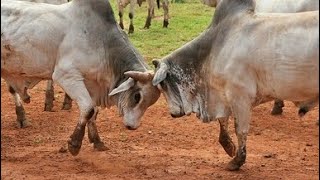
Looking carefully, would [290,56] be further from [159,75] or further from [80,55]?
[80,55]

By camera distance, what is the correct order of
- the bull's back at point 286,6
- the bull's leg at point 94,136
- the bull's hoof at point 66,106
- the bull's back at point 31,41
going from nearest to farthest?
the bull's back at point 31,41 → the bull's leg at point 94,136 → the bull's back at point 286,6 → the bull's hoof at point 66,106

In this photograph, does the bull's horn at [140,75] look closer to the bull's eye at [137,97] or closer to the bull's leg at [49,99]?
the bull's eye at [137,97]

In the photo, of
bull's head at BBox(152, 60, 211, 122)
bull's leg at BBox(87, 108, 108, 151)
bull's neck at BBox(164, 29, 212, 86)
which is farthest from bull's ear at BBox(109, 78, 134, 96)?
bull's leg at BBox(87, 108, 108, 151)

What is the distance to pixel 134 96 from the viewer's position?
201 inches

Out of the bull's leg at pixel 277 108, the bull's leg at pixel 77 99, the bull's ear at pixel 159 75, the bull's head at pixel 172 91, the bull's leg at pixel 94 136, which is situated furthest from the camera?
the bull's leg at pixel 277 108

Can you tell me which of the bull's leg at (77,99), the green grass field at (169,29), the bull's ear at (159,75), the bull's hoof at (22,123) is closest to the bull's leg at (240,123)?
the bull's ear at (159,75)

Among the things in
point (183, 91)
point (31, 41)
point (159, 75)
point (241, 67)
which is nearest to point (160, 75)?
point (159, 75)

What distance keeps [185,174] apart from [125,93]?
3.13ft

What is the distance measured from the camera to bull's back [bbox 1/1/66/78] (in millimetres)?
5168

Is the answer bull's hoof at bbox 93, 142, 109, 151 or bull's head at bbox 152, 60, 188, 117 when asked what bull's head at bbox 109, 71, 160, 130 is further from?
bull's hoof at bbox 93, 142, 109, 151

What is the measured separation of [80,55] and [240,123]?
5.34 feet

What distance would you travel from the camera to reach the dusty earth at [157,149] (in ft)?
15.9

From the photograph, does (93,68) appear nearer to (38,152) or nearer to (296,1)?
(38,152)

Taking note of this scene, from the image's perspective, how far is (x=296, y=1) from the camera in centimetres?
715
